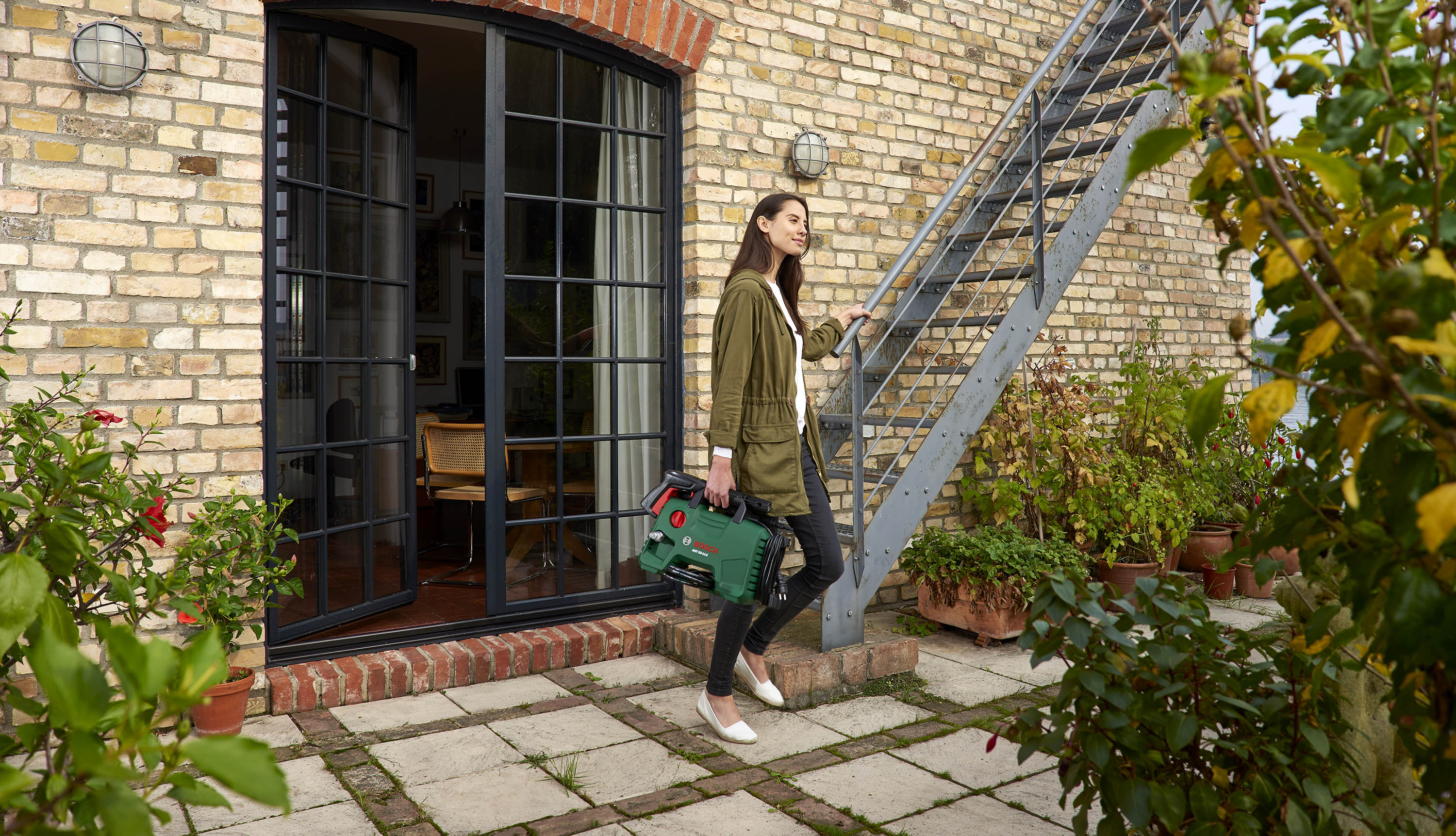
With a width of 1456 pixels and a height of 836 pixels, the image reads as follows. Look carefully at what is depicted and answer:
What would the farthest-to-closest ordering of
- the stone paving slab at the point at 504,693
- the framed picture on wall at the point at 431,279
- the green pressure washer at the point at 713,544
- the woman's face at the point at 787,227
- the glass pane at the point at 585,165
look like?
1. the framed picture on wall at the point at 431,279
2. the glass pane at the point at 585,165
3. the stone paving slab at the point at 504,693
4. the woman's face at the point at 787,227
5. the green pressure washer at the point at 713,544

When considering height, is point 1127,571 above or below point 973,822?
above

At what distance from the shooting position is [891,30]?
477cm

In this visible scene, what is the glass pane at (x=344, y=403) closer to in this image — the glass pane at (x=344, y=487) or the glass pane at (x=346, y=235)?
the glass pane at (x=344, y=487)

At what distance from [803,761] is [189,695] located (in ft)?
8.12

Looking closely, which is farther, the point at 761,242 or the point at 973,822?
the point at 761,242

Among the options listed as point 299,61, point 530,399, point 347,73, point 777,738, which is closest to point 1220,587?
point 777,738

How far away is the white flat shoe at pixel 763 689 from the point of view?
3.44 m

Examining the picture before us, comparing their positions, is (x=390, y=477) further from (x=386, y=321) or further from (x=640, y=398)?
(x=640, y=398)

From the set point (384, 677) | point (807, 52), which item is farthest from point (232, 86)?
point (807, 52)

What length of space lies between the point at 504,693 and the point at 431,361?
5840 mm

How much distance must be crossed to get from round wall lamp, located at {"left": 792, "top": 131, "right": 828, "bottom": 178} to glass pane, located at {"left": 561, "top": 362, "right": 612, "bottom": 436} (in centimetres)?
124

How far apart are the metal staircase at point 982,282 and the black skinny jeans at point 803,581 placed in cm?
32

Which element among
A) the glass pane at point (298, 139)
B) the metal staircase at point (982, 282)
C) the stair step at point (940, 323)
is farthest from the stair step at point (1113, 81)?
the glass pane at point (298, 139)

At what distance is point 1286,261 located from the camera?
3.38 feet
